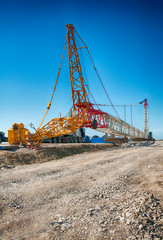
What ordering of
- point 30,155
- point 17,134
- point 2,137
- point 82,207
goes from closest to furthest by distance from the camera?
point 82,207 < point 30,155 < point 17,134 < point 2,137

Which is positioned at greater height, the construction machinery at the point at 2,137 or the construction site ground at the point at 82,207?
the construction machinery at the point at 2,137

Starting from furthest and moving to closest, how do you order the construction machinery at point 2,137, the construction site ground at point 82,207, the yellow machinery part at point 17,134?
the construction machinery at point 2,137 → the yellow machinery part at point 17,134 → the construction site ground at point 82,207

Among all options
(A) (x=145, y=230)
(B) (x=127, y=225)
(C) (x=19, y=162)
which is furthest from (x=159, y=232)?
(C) (x=19, y=162)

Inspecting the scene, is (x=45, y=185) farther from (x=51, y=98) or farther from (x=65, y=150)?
(x=51, y=98)

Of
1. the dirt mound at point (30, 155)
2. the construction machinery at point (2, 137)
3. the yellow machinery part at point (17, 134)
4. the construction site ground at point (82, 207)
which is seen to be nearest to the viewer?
the construction site ground at point (82, 207)

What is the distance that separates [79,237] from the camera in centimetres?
365

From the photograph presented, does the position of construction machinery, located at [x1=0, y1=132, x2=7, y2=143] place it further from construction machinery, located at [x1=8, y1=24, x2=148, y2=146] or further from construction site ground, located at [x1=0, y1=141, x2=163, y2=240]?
construction site ground, located at [x1=0, y1=141, x2=163, y2=240]

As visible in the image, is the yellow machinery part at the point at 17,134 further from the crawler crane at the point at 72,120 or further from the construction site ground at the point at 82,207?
the construction site ground at the point at 82,207

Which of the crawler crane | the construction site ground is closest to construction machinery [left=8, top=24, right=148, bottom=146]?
the crawler crane

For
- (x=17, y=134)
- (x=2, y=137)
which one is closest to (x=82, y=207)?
(x=17, y=134)

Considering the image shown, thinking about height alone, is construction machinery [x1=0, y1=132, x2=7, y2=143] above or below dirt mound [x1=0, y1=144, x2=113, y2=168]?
above

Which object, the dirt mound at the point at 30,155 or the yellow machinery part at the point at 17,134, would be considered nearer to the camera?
the dirt mound at the point at 30,155

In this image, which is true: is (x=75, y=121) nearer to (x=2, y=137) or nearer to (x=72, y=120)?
(x=72, y=120)

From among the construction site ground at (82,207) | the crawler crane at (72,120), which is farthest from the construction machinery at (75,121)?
the construction site ground at (82,207)
